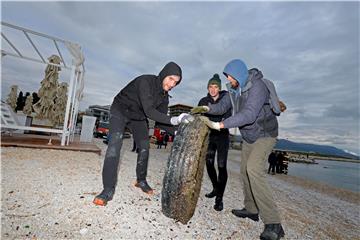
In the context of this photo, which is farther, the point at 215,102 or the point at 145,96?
the point at 215,102

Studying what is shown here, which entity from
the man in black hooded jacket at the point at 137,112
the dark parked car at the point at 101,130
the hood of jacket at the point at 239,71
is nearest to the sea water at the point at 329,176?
A: the dark parked car at the point at 101,130

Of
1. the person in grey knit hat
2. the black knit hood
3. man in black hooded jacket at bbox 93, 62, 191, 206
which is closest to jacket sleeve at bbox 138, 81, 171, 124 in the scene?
man in black hooded jacket at bbox 93, 62, 191, 206

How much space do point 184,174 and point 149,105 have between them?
3.49 ft

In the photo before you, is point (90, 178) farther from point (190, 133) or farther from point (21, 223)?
point (190, 133)

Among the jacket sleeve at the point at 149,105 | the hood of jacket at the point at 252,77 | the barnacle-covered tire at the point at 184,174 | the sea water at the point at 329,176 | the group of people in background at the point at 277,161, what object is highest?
the hood of jacket at the point at 252,77

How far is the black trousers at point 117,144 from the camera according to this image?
2.79 meters

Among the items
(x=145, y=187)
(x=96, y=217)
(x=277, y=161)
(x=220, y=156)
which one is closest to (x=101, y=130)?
(x=277, y=161)

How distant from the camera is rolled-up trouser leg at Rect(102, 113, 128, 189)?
9.12 ft

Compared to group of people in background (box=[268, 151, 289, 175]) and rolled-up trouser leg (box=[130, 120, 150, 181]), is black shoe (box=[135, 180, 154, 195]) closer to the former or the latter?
rolled-up trouser leg (box=[130, 120, 150, 181])

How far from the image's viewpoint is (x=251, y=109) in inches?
99.0

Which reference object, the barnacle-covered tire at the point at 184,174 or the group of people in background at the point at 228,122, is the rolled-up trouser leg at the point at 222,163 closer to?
the group of people in background at the point at 228,122

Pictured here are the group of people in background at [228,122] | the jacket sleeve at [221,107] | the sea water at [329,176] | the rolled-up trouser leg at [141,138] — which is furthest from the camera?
the sea water at [329,176]

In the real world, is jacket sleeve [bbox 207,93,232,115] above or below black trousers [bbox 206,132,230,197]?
above

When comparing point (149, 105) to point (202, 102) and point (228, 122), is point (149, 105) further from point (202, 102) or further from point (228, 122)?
point (202, 102)
